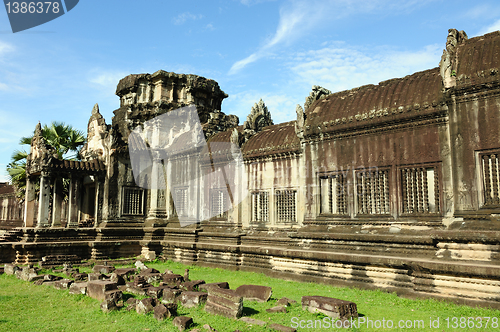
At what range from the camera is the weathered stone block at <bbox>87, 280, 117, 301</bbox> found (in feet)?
29.2

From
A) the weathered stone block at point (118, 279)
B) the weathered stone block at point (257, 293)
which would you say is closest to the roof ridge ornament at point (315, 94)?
the weathered stone block at point (257, 293)

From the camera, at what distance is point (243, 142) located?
14984 mm

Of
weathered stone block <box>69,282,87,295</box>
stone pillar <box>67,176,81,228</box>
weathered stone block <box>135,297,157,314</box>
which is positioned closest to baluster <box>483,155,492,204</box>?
weathered stone block <box>135,297,157,314</box>

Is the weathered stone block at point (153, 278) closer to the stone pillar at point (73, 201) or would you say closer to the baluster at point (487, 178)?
the baluster at point (487, 178)

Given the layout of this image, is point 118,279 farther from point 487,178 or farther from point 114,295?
point 487,178

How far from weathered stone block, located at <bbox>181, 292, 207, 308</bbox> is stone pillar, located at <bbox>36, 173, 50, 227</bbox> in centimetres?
1180

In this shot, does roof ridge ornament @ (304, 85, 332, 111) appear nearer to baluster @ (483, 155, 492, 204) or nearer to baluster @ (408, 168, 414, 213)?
baluster @ (408, 168, 414, 213)

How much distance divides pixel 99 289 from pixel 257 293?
3709mm

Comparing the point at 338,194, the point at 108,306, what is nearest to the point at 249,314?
the point at 108,306

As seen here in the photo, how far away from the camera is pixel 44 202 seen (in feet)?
56.8

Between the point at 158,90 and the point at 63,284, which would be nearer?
the point at 63,284

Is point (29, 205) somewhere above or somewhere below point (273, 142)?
below

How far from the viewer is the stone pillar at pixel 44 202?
17141 millimetres

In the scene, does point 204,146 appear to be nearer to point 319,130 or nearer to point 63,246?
point 319,130
